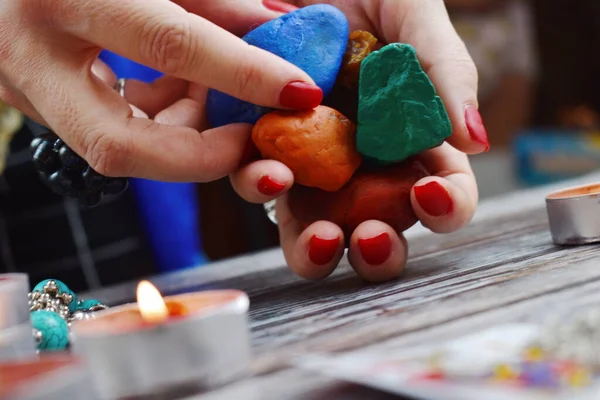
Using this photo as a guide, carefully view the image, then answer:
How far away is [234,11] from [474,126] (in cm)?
29

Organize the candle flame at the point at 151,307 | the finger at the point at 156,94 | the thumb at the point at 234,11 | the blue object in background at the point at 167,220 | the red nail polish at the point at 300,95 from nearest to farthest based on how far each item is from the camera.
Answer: the candle flame at the point at 151,307
the red nail polish at the point at 300,95
the thumb at the point at 234,11
the finger at the point at 156,94
the blue object in background at the point at 167,220

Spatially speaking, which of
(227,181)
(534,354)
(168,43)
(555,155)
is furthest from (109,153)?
(555,155)

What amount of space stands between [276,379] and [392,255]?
301 mm

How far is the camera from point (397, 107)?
73 cm

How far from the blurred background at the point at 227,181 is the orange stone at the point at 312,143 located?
2.23 ft

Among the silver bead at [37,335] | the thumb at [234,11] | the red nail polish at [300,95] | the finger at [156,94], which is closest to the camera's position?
the silver bead at [37,335]

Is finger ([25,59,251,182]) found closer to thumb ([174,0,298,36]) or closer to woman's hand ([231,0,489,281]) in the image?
woman's hand ([231,0,489,281])

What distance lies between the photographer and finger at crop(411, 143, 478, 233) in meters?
0.77

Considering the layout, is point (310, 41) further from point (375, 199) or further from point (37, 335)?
point (37, 335)

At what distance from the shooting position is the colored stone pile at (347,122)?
2.39 feet

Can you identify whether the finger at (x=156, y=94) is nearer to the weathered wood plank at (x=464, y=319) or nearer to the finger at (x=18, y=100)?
the finger at (x=18, y=100)

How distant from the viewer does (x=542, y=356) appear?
→ 1.42 feet

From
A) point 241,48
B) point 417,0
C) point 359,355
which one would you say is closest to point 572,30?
point 417,0

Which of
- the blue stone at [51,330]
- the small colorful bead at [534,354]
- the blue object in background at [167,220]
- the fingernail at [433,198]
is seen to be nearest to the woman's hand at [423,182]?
the fingernail at [433,198]
